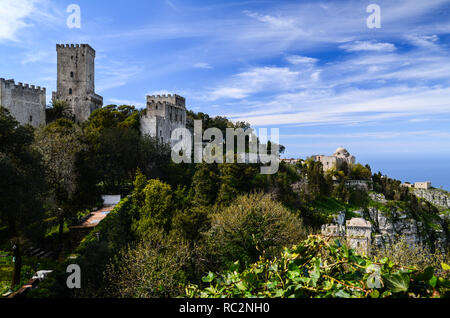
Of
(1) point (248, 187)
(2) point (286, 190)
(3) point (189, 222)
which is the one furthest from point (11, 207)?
(2) point (286, 190)

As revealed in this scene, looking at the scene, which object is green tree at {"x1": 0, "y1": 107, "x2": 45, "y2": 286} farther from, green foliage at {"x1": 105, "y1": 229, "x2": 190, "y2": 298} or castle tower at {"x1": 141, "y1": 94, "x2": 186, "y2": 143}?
castle tower at {"x1": 141, "y1": 94, "x2": 186, "y2": 143}

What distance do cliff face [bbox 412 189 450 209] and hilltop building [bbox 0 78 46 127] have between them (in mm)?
85734

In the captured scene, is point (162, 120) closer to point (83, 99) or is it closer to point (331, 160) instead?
point (83, 99)

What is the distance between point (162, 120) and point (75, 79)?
1661 cm

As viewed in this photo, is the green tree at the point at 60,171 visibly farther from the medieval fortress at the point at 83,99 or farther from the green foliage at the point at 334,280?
the green foliage at the point at 334,280

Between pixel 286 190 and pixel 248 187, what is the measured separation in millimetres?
8727

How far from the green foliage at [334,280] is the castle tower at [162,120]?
113ft

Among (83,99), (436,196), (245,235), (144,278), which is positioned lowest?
(436,196)

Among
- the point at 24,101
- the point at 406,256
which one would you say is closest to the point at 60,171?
the point at 24,101

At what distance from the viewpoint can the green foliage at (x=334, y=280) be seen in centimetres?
225

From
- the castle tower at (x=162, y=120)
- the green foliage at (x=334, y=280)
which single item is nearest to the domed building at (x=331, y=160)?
the castle tower at (x=162, y=120)

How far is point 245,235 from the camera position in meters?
18.4
